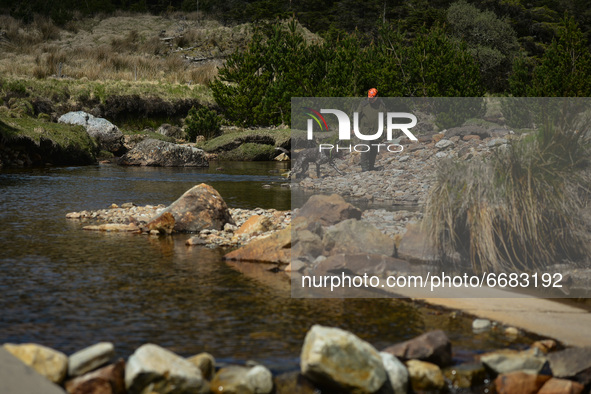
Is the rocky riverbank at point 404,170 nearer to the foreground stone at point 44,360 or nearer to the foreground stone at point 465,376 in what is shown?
the foreground stone at point 465,376

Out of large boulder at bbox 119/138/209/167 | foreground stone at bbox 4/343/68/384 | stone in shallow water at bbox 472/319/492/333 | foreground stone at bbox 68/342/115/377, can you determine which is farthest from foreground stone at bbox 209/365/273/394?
Answer: large boulder at bbox 119/138/209/167

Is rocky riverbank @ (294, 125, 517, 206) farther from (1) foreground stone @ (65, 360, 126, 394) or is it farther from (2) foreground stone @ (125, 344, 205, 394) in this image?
(1) foreground stone @ (65, 360, 126, 394)

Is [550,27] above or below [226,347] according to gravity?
above

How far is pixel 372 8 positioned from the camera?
60094 millimetres

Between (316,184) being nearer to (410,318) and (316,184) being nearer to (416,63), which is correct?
(410,318)

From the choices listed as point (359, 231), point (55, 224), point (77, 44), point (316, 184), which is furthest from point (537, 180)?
point (77, 44)

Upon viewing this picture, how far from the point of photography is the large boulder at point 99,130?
91.5 feet

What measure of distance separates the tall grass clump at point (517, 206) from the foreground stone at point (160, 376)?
12.8ft

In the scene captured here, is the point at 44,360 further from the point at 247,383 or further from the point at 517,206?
the point at 517,206

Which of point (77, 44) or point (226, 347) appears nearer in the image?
point (226, 347)

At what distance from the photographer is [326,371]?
4.16 meters

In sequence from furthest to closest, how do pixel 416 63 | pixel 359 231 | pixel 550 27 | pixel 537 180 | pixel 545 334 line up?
pixel 550 27 → pixel 416 63 → pixel 359 231 → pixel 537 180 → pixel 545 334

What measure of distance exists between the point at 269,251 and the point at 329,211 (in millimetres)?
1946

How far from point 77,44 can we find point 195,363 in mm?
53250
